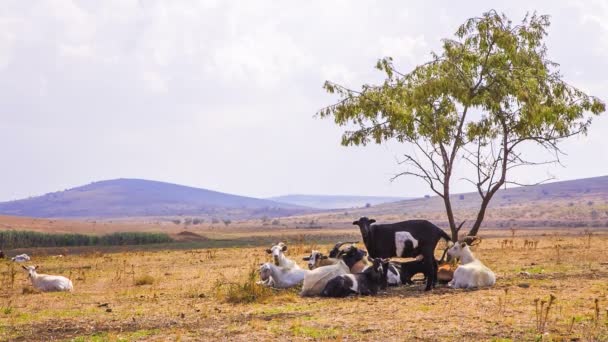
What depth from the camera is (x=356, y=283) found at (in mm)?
16734

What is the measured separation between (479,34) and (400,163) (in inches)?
199

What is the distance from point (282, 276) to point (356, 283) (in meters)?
2.77

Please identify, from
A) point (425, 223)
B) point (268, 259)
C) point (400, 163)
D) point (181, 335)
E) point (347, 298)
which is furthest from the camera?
point (268, 259)

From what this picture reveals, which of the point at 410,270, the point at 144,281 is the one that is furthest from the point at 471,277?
the point at 144,281

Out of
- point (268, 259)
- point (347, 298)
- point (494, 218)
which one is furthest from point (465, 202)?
point (347, 298)

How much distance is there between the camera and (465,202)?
197875mm

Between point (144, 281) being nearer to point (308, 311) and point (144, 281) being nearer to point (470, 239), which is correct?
point (308, 311)

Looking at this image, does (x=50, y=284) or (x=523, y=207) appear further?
(x=523, y=207)

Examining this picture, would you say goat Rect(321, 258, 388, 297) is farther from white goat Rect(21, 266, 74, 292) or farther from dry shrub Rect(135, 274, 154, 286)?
white goat Rect(21, 266, 74, 292)

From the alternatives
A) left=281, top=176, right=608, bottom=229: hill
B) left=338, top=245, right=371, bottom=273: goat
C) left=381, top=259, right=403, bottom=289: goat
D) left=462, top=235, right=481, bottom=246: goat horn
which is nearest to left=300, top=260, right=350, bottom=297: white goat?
left=338, top=245, right=371, bottom=273: goat

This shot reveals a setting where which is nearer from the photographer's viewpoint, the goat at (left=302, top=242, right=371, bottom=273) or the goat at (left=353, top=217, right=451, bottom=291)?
the goat at (left=353, top=217, right=451, bottom=291)

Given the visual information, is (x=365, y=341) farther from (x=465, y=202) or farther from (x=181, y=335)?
(x=465, y=202)

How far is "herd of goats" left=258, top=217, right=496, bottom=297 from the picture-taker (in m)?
16.9

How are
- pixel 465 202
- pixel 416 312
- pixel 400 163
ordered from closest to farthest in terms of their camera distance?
pixel 416 312, pixel 400 163, pixel 465 202
